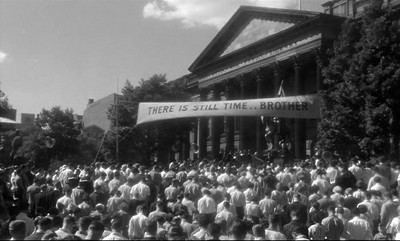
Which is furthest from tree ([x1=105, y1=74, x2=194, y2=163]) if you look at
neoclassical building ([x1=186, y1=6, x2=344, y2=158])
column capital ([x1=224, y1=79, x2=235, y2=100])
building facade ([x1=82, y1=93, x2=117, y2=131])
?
building facade ([x1=82, y1=93, x2=117, y2=131])

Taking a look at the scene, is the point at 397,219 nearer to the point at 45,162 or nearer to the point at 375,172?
the point at 375,172

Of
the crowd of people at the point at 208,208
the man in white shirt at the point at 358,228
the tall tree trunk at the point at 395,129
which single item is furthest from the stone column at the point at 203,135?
the man in white shirt at the point at 358,228

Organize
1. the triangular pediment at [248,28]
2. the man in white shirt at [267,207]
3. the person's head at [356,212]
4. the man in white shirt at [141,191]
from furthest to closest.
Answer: the triangular pediment at [248,28] → the man in white shirt at [141,191] → the man in white shirt at [267,207] → the person's head at [356,212]

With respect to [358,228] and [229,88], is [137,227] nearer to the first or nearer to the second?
[358,228]

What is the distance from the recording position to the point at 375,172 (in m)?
16.7

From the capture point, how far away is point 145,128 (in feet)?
163

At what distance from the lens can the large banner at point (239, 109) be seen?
2236 centimetres

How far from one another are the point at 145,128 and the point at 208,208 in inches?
1439

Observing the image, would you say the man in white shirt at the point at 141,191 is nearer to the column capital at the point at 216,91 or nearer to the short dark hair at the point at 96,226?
the short dark hair at the point at 96,226

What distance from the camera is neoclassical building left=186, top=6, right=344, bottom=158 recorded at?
35.2m

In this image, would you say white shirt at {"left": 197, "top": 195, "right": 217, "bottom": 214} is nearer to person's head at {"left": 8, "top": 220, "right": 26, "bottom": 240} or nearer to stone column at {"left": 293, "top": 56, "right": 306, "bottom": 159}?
person's head at {"left": 8, "top": 220, "right": 26, "bottom": 240}

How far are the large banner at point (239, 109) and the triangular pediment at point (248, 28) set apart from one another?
13.2m

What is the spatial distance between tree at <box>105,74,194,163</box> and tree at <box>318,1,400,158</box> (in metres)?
24.5

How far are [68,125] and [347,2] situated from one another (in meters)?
34.7
